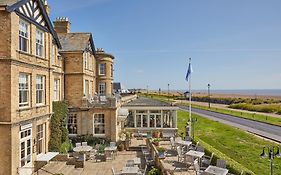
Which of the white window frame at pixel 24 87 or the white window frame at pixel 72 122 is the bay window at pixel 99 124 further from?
the white window frame at pixel 24 87

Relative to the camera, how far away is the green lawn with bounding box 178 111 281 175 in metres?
20.3

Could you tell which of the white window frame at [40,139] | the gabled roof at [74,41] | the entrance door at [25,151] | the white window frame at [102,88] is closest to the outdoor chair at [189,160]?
the entrance door at [25,151]

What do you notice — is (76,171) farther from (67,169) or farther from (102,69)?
(102,69)

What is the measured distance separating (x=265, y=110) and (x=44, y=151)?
63.1 metres

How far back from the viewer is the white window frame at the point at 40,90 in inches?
767

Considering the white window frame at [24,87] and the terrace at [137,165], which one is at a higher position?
the white window frame at [24,87]

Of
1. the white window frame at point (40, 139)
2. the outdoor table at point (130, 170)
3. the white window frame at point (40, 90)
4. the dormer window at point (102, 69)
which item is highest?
the dormer window at point (102, 69)

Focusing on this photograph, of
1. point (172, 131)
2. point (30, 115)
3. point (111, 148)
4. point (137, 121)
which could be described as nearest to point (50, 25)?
point (30, 115)

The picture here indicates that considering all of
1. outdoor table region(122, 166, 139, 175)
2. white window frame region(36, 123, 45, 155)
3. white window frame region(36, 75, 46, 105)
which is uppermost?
white window frame region(36, 75, 46, 105)

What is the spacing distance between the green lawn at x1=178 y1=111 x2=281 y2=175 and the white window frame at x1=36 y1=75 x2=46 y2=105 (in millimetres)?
13452

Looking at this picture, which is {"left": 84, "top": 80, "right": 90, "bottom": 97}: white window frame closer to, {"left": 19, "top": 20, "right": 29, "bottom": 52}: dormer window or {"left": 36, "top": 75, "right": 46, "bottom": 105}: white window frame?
{"left": 36, "top": 75, "right": 46, "bottom": 105}: white window frame

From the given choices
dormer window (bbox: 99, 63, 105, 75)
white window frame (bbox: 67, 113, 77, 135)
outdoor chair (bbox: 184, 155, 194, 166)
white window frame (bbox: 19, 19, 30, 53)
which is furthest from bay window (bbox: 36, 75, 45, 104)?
dormer window (bbox: 99, 63, 105, 75)

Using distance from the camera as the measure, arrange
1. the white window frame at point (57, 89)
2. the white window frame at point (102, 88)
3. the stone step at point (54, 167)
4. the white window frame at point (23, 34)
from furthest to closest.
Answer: the white window frame at point (102, 88) < the white window frame at point (57, 89) < the stone step at point (54, 167) < the white window frame at point (23, 34)

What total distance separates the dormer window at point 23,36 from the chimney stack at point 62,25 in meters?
14.3
